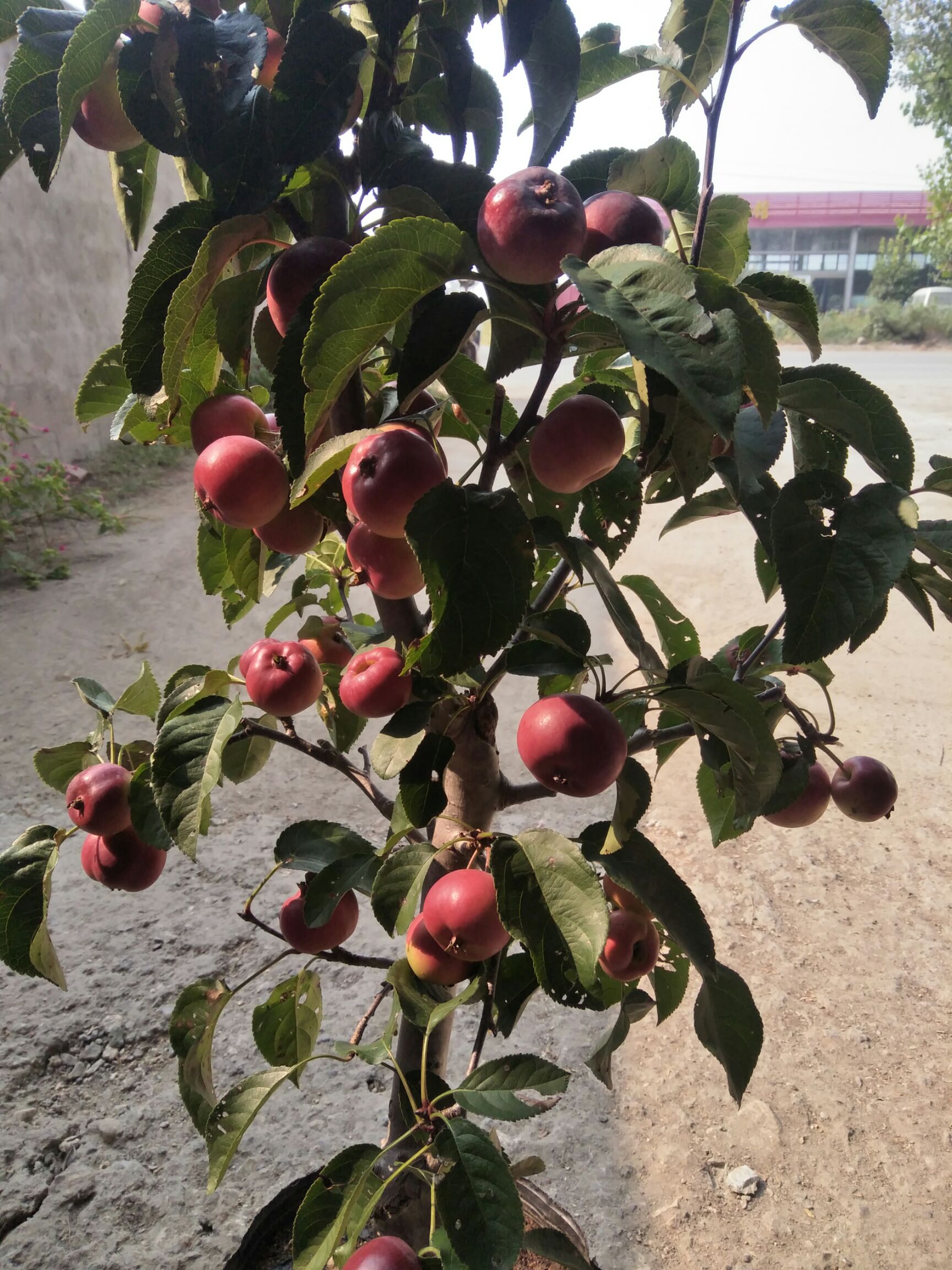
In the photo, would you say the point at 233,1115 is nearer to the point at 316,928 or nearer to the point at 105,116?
the point at 316,928

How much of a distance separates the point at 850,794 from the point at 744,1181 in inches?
23.8

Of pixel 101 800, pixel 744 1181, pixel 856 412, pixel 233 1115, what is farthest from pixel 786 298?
pixel 744 1181

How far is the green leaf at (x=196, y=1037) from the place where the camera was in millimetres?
638

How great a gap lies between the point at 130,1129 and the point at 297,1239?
69 centimetres

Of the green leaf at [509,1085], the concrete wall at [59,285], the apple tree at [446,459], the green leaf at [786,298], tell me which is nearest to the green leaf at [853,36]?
the apple tree at [446,459]

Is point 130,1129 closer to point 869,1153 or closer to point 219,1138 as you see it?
point 219,1138

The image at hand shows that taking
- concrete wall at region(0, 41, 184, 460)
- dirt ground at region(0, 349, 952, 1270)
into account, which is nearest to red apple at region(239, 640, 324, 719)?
dirt ground at region(0, 349, 952, 1270)

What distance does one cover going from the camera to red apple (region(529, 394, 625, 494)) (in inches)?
15.4

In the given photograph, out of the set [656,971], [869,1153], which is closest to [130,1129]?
[656,971]

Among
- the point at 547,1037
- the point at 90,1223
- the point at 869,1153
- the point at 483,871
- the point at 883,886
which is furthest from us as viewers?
the point at 883,886

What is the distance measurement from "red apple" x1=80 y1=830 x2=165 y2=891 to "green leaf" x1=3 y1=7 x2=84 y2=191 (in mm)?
394

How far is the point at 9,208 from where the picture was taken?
3.48 meters

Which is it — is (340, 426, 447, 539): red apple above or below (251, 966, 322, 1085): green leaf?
above

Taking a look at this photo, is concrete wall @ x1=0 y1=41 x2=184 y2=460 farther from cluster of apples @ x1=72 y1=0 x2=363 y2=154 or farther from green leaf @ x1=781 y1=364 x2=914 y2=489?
green leaf @ x1=781 y1=364 x2=914 y2=489
